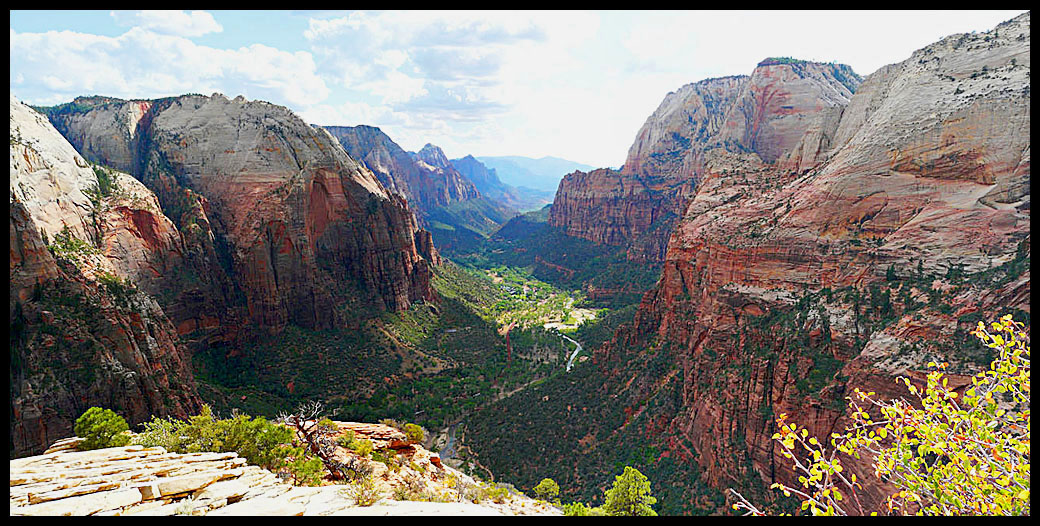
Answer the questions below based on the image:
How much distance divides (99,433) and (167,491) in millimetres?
12420

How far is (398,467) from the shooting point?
21.3 m

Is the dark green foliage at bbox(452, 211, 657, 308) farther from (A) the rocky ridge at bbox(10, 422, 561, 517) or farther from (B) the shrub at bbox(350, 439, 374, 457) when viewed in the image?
(A) the rocky ridge at bbox(10, 422, 561, 517)

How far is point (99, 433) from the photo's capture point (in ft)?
61.2

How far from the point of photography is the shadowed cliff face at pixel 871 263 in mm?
25062

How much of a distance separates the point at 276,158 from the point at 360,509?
2444 inches

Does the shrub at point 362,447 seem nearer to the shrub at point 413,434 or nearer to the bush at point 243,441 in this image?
the bush at point 243,441

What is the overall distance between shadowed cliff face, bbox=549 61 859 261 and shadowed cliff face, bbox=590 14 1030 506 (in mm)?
20762

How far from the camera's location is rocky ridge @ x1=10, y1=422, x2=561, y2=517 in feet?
30.3

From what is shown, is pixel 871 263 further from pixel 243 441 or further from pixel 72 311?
pixel 72 311

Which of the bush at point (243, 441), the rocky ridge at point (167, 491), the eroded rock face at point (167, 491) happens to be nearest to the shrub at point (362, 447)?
the bush at point (243, 441)

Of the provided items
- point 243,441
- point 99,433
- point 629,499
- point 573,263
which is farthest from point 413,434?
point 573,263

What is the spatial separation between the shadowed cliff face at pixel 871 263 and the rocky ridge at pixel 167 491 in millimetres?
22135

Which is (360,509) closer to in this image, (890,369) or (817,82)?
(890,369)

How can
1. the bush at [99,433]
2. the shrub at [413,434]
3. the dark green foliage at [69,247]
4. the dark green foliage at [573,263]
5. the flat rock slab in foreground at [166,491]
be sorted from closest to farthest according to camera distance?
the flat rock slab in foreground at [166,491] → the bush at [99,433] → the shrub at [413,434] → the dark green foliage at [69,247] → the dark green foliage at [573,263]
